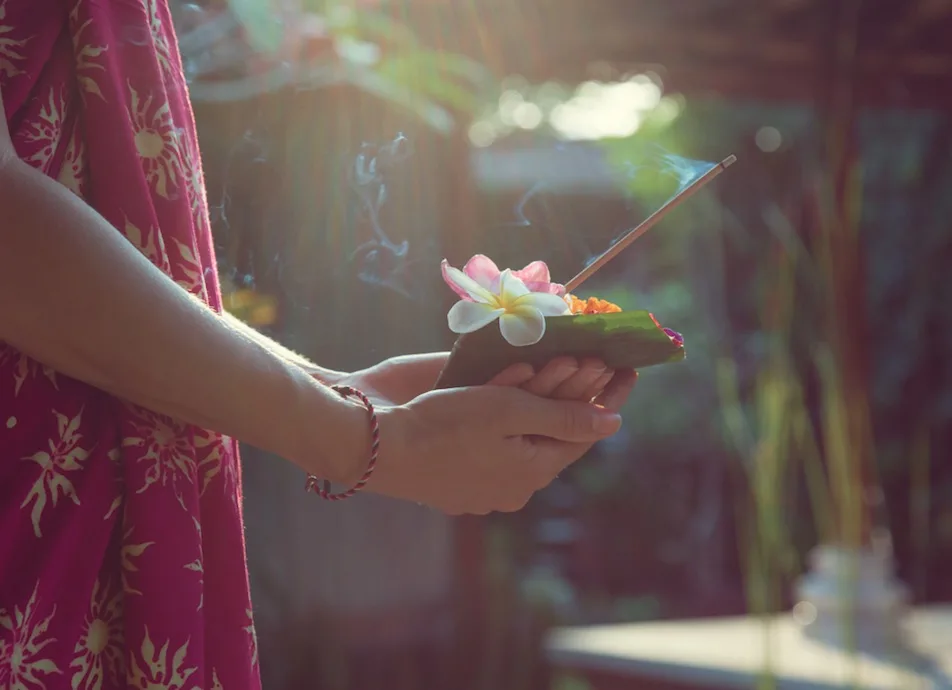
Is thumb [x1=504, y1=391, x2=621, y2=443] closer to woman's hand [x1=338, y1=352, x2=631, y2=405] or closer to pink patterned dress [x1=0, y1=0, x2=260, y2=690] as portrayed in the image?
woman's hand [x1=338, y1=352, x2=631, y2=405]

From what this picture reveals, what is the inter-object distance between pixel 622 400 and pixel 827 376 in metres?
1.69

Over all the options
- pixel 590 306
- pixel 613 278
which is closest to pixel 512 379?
pixel 590 306

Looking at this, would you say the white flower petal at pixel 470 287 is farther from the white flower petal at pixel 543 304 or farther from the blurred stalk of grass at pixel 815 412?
the blurred stalk of grass at pixel 815 412

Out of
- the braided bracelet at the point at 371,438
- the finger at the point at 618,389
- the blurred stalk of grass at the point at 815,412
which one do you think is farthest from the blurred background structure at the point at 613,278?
the braided bracelet at the point at 371,438

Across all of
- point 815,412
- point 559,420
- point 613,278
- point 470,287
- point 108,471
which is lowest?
point 108,471

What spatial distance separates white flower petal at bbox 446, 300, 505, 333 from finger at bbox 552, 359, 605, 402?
0.29 ft

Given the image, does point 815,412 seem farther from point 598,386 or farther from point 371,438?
point 371,438

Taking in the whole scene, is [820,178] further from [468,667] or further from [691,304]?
[691,304]

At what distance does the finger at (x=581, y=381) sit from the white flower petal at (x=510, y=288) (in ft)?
0.26

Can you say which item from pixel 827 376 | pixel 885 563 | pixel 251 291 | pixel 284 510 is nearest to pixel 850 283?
pixel 885 563

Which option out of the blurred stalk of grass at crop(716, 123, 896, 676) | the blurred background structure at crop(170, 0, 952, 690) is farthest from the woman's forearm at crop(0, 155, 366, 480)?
the blurred stalk of grass at crop(716, 123, 896, 676)

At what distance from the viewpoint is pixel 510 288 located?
0.85 metres

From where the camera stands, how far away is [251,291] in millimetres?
1182

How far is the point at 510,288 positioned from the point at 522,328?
0.05 meters
